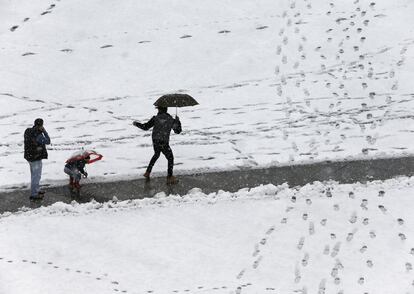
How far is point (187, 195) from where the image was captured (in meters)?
11.0

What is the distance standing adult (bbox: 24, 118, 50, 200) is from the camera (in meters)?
10.9

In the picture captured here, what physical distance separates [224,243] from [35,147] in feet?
12.2

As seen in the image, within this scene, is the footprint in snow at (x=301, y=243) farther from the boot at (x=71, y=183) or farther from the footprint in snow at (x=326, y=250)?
the boot at (x=71, y=183)

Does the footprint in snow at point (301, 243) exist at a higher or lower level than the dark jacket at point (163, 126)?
lower

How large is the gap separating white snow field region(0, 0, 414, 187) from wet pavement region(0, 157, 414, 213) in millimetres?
440

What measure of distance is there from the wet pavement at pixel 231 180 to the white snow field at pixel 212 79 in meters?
0.44

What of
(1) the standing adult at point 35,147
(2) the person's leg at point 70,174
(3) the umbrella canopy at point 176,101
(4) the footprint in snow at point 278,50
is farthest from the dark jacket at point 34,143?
(4) the footprint in snow at point 278,50

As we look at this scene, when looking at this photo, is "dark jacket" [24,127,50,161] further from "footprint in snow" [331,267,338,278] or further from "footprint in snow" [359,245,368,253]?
"footprint in snow" [359,245,368,253]

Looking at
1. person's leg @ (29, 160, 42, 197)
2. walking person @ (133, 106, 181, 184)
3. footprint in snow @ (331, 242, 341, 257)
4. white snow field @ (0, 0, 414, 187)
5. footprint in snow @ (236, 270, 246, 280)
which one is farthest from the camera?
white snow field @ (0, 0, 414, 187)

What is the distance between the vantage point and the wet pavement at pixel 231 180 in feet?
37.0

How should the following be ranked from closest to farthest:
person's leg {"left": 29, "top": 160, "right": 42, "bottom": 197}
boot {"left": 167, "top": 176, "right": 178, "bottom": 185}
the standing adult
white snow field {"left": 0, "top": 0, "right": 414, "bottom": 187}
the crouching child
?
1. the standing adult
2. person's leg {"left": 29, "top": 160, "right": 42, "bottom": 197}
3. the crouching child
4. boot {"left": 167, "top": 176, "right": 178, "bottom": 185}
5. white snow field {"left": 0, "top": 0, "right": 414, "bottom": 187}

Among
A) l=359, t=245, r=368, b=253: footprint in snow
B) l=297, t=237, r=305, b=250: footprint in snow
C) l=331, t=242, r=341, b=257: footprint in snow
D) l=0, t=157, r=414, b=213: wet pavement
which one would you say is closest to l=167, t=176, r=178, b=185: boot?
l=0, t=157, r=414, b=213: wet pavement

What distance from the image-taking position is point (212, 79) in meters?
17.0

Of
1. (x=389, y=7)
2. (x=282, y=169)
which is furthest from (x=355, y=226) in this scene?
(x=389, y=7)
